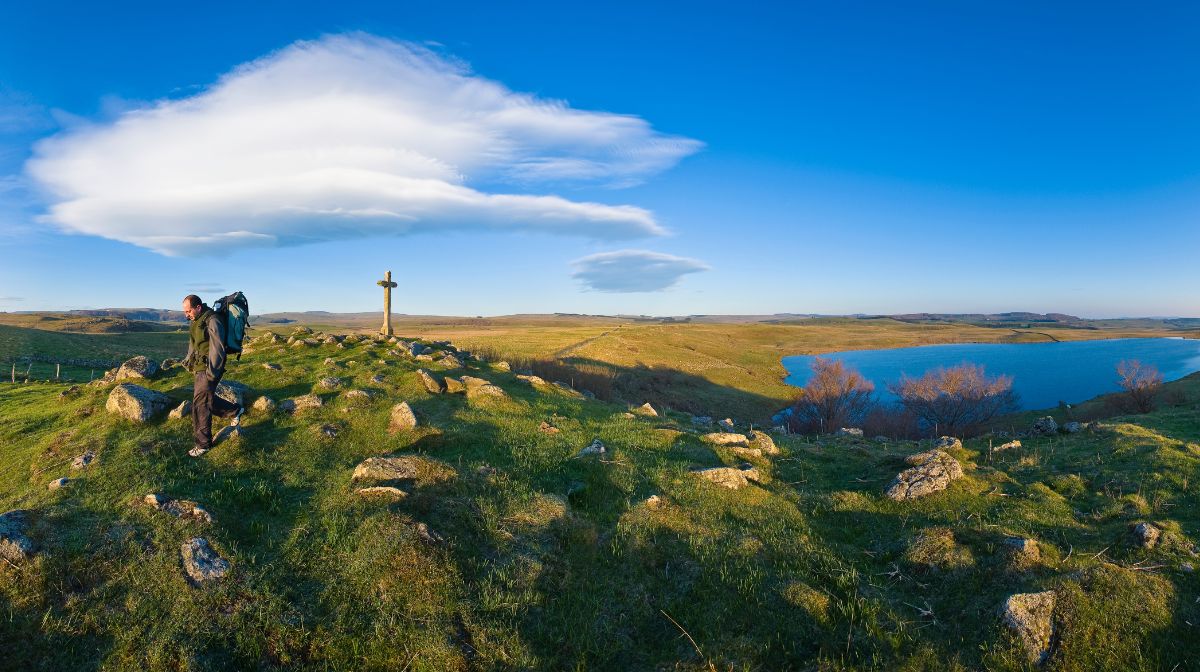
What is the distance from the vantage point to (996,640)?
7180 mm

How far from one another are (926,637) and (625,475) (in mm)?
6737

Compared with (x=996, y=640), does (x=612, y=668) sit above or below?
below

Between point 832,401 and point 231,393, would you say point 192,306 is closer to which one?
point 231,393

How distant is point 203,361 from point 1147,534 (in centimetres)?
1990

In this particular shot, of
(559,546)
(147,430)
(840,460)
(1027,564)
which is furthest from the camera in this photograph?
(840,460)

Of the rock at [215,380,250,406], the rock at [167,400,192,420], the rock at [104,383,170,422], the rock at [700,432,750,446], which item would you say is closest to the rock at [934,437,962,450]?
the rock at [700,432,750,446]

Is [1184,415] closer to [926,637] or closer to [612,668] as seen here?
[926,637]

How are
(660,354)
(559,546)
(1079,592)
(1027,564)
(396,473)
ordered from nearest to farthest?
(1079,592)
(1027,564)
(559,546)
(396,473)
(660,354)

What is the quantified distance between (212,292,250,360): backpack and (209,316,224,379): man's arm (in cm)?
19

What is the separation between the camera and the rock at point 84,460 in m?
10.8

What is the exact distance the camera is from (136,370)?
1733cm

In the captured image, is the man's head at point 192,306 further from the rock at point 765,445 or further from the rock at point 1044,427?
the rock at point 1044,427

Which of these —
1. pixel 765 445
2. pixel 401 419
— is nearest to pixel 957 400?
pixel 765 445

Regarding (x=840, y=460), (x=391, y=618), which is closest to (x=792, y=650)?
(x=391, y=618)
